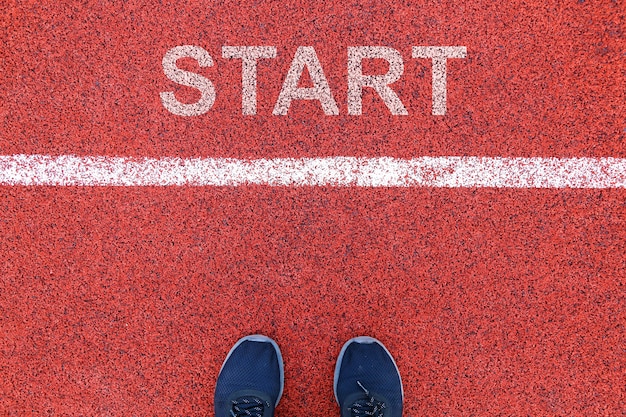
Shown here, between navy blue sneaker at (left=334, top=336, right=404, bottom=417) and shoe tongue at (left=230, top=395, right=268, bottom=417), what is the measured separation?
384mm

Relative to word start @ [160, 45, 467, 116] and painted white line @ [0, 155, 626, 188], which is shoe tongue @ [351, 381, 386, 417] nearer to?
painted white line @ [0, 155, 626, 188]

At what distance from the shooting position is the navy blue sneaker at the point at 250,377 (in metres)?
2.18

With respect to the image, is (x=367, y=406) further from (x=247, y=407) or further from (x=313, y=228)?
(x=313, y=228)

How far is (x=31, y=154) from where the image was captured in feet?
7.18

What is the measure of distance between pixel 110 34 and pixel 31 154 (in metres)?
0.70

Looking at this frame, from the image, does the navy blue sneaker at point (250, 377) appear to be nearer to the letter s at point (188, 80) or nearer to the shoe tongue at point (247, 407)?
the shoe tongue at point (247, 407)

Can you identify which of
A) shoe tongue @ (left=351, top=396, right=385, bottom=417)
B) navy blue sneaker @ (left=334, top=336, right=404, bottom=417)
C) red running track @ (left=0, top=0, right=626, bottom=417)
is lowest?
shoe tongue @ (left=351, top=396, right=385, bottom=417)

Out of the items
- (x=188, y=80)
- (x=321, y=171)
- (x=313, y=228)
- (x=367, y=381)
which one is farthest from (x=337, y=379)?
(x=188, y=80)

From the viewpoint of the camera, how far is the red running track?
217 centimetres

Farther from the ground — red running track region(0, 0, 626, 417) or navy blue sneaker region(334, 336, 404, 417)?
red running track region(0, 0, 626, 417)

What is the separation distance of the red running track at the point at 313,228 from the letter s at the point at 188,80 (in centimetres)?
4

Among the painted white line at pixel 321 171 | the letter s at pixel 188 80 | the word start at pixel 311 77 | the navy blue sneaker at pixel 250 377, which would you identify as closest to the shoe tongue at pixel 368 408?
the navy blue sneaker at pixel 250 377

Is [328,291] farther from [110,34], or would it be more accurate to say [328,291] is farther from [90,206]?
[110,34]

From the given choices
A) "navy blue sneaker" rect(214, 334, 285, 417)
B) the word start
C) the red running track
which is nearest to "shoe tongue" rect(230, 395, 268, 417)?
"navy blue sneaker" rect(214, 334, 285, 417)
